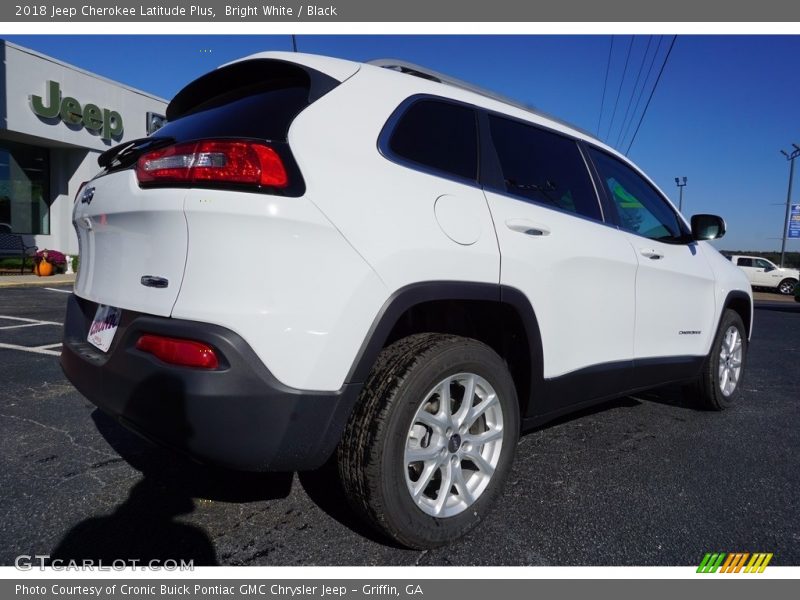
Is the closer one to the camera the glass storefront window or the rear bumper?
the rear bumper

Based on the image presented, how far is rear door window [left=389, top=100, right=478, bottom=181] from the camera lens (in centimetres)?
203

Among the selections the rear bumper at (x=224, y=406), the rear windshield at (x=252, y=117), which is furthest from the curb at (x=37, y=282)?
the rear bumper at (x=224, y=406)

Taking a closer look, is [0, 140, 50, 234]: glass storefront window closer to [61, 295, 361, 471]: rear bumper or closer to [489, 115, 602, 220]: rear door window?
[61, 295, 361, 471]: rear bumper

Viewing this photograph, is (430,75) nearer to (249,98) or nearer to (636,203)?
(249,98)

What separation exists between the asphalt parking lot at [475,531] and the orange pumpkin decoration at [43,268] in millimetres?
12577

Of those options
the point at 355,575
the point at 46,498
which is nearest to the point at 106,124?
the point at 46,498

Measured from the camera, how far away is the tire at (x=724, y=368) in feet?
12.5

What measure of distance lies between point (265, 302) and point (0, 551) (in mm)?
1369

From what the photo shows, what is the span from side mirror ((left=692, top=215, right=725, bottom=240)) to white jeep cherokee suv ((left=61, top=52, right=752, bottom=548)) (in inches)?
49.0

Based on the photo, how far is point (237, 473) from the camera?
262 centimetres

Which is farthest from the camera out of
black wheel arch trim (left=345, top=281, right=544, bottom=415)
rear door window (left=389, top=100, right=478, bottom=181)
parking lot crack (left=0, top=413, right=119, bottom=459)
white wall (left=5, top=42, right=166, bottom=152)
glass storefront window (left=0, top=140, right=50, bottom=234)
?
glass storefront window (left=0, top=140, right=50, bottom=234)

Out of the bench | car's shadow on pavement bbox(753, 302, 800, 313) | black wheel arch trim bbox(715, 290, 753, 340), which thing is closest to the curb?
the bench

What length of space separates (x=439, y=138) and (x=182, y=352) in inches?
49.9

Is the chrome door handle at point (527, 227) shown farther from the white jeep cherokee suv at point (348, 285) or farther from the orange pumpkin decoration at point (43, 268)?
the orange pumpkin decoration at point (43, 268)
